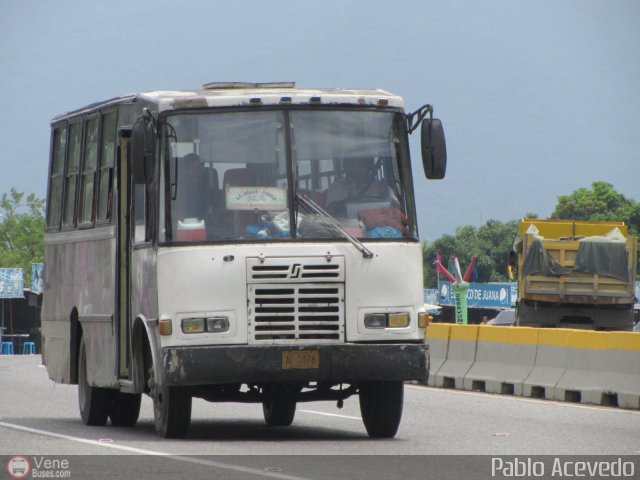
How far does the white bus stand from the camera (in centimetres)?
1376

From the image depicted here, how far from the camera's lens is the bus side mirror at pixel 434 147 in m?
14.2

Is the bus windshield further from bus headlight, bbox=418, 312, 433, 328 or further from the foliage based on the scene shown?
the foliage

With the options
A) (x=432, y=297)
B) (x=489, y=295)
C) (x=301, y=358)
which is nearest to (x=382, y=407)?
(x=301, y=358)

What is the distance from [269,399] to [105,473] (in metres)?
3.52

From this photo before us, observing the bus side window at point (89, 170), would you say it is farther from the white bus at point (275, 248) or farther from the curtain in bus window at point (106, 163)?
the white bus at point (275, 248)

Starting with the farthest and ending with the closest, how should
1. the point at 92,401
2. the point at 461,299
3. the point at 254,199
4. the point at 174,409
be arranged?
1. the point at 461,299
2. the point at 92,401
3. the point at 254,199
4. the point at 174,409

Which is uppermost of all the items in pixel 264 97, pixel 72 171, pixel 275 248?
pixel 264 97

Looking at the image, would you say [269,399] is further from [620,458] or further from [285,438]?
[620,458]

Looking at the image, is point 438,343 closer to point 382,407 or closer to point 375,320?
point 382,407

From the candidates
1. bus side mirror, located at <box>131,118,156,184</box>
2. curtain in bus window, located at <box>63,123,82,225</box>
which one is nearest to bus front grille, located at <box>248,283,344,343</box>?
bus side mirror, located at <box>131,118,156,184</box>

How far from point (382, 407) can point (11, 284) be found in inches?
2204

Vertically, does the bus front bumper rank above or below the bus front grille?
below

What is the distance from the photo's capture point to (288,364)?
1370 centimetres

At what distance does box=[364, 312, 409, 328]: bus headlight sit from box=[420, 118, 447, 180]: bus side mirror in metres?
1.29
